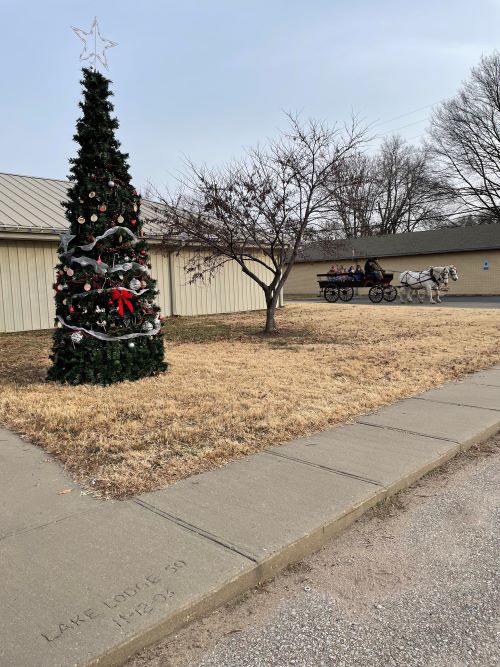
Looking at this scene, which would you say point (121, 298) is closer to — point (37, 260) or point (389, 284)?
point (37, 260)

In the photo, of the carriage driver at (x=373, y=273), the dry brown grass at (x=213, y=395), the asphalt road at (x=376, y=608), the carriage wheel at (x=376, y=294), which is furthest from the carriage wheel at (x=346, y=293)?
the asphalt road at (x=376, y=608)

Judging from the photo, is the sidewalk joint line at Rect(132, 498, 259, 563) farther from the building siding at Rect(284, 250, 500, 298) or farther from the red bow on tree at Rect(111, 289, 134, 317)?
the building siding at Rect(284, 250, 500, 298)

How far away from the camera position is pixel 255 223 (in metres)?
13.1

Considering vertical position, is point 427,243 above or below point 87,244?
above

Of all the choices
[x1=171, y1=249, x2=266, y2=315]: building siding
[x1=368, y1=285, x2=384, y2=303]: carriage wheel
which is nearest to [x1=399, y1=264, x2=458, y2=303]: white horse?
[x1=368, y1=285, x2=384, y2=303]: carriage wheel

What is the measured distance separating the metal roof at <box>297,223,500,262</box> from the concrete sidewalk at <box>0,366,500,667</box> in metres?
28.2

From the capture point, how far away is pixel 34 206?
54.1ft

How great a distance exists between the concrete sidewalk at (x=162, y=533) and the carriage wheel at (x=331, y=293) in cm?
2415

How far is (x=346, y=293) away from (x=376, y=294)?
2.09m

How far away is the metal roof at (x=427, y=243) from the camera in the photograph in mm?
34500

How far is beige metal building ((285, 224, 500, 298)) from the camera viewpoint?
3412cm

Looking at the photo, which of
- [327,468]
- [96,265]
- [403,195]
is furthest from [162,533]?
[403,195]

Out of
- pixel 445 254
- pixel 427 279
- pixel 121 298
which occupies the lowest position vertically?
pixel 121 298

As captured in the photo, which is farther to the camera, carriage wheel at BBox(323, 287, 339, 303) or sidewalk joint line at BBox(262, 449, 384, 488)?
carriage wheel at BBox(323, 287, 339, 303)
